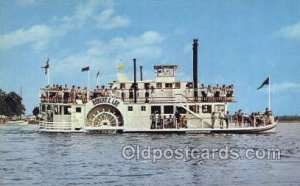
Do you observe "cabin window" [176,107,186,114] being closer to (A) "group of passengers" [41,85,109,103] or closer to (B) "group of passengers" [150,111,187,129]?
(B) "group of passengers" [150,111,187,129]

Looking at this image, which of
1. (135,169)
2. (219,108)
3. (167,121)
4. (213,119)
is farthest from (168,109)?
(135,169)

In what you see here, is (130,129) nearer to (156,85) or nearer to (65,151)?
(156,85)

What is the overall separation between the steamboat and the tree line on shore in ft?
143

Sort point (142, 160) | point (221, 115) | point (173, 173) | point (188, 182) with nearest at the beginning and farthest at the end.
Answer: point (188, 182)
point (173, 173)
point (142, 160)
point (221, 115)

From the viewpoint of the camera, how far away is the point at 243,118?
125 ft

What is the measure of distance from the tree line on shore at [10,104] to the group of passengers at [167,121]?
158ft

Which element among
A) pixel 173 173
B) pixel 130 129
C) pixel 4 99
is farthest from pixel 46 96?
pixel 4 99

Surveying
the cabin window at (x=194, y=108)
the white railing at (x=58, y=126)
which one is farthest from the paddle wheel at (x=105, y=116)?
the cabin window at (x=194, y=108)

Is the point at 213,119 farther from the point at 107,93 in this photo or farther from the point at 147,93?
the point at 107,93

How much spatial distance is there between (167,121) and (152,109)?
134 centimetres

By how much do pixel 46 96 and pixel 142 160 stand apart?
20.6m

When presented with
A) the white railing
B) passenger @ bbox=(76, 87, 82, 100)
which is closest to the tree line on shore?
the white railing

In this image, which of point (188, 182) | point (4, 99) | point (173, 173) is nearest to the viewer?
point (188, 182)

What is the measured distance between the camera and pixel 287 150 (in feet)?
81.3
